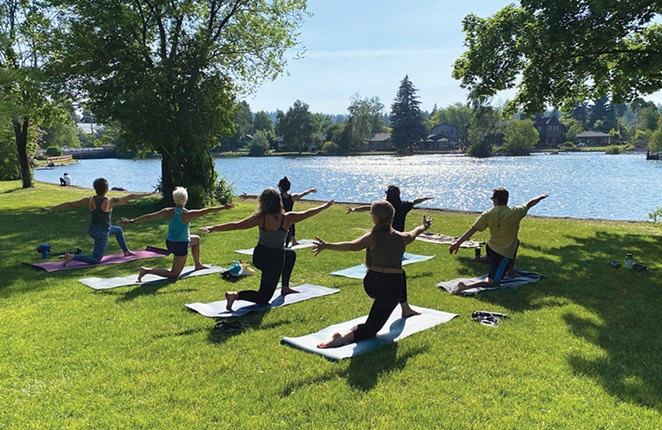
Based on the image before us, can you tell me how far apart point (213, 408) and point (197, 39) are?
69.0ft

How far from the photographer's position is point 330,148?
11919cm

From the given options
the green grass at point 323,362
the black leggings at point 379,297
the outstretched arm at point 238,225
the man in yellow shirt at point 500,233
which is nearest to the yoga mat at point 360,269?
the green grass at point 323,362

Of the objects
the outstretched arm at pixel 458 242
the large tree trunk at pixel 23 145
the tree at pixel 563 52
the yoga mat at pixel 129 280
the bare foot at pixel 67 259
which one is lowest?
the yoga mat at pixel 129 280

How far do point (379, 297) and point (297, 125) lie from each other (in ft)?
380

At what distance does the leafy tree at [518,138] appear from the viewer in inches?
4254

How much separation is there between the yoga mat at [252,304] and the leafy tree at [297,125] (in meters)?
112

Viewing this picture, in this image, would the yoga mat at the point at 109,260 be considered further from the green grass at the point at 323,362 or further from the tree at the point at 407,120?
the tree at the point at 407,120

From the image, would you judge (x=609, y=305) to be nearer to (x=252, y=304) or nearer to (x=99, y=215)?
(x=252, y=304)

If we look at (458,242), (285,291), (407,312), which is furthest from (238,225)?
(458,242)

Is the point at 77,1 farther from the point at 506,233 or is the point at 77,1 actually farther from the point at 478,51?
the point at 506,233

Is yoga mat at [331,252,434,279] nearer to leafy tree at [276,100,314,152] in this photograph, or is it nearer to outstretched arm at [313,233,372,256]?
outstretched arm at [313,233,372,256]

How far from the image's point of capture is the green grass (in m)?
4.27

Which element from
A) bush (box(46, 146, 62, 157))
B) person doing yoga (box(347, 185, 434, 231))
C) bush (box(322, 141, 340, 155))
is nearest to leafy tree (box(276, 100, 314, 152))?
bush (box(322, 141, 340, 155))

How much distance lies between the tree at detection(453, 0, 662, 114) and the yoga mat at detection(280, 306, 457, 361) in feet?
29.6
